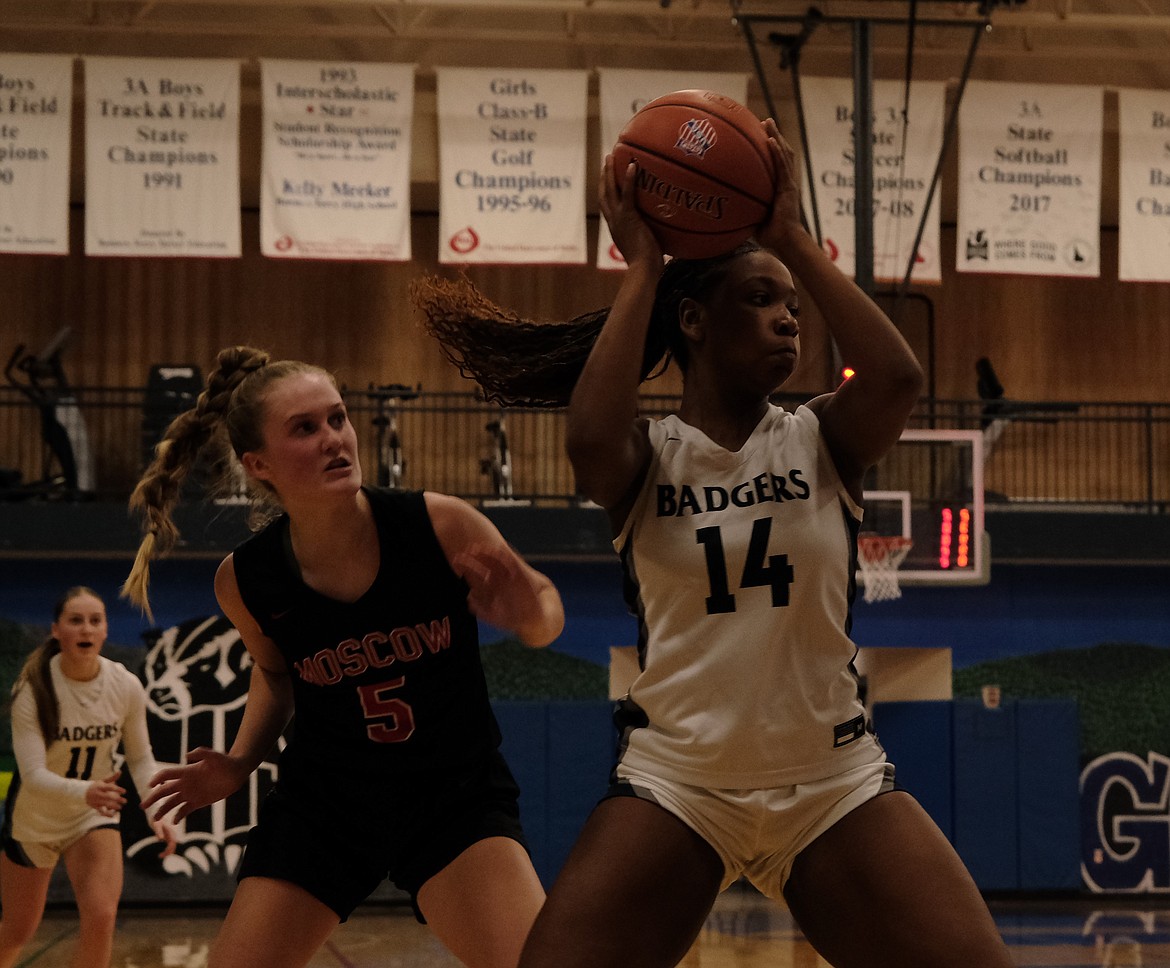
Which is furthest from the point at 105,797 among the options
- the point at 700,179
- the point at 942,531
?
the point at 942,531

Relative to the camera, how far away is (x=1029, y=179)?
12.4 meters

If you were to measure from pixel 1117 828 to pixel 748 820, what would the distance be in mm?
10182

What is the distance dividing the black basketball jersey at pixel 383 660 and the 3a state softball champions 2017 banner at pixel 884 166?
8.82 m

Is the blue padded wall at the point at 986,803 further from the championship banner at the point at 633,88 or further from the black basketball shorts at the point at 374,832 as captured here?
the black basketball shorts at the point at 374,832

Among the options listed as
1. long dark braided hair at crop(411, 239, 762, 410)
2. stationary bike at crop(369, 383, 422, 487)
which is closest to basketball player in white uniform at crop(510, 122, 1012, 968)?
long dark braided hair at crop(411, 239, 762, 410)

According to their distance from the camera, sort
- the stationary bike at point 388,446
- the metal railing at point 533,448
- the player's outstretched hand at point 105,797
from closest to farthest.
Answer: the player's outstretched hand at point 105,797 → the stationary bike at point 388,446 → the metal railing at point 533,448

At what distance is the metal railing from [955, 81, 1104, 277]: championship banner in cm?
216

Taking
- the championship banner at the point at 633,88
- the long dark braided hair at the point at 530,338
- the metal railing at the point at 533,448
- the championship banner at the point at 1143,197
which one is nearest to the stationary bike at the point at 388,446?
the metal railing at the point at 533,448

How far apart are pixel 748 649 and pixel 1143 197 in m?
10.9

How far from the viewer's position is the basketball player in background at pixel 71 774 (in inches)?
242

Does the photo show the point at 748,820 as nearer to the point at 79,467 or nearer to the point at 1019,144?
the point at 1019,144

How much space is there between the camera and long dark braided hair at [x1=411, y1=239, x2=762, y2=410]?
326cm

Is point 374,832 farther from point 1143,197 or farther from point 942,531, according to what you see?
point 1143,197

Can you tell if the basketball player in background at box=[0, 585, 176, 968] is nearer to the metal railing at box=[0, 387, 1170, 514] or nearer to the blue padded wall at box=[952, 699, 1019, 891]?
the blue padded wall at box=[952, 699, 1019, 891]
